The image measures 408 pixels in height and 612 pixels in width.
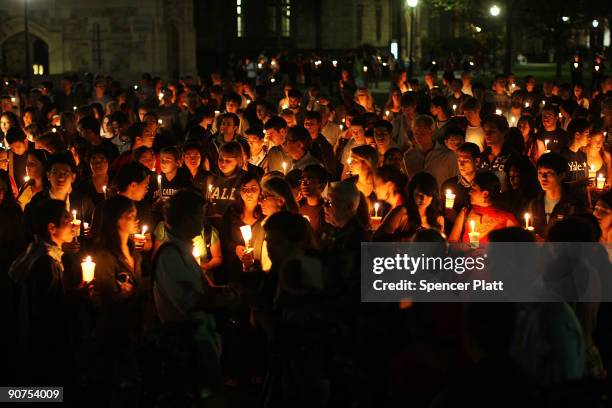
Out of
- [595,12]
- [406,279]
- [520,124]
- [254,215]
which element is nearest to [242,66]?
[595,12]

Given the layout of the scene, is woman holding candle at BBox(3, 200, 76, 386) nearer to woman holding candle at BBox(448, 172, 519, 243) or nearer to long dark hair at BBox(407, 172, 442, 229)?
long dark hair at BBox(407, 172, 442, 229)

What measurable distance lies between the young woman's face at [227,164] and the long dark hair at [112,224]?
297cm

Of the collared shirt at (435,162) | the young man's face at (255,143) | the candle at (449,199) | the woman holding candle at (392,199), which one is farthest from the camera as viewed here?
the young man's face at (255,143)

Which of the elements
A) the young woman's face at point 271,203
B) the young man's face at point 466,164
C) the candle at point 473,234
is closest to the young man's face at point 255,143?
the young man's face at point 466,164

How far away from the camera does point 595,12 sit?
47875mm

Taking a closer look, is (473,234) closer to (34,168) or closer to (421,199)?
(421,199)

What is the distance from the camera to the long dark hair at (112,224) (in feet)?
19.9

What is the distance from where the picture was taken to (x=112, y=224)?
19.9 feet

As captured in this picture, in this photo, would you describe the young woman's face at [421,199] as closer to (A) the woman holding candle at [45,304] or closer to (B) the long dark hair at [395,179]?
(B) the long dark hair at [395,179]

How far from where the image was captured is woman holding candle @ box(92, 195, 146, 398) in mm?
5953

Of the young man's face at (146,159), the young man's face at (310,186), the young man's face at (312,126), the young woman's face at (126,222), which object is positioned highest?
the young man's face at (312,126)

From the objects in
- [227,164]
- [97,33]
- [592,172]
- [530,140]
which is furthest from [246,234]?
[97,33]

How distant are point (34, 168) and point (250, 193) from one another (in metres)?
2.46

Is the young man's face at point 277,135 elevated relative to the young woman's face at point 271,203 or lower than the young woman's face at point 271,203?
elevated
